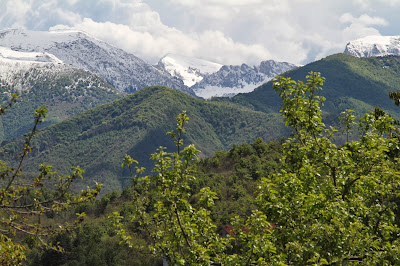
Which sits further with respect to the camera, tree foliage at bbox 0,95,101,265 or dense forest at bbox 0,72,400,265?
dense forest at bbox 0,72,400,265

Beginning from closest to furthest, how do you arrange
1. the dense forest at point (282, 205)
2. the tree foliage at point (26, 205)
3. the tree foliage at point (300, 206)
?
the tree foliage at point (26, 205) → the dense forest at point (282, 205) → the tree foliage at point (300, 206)

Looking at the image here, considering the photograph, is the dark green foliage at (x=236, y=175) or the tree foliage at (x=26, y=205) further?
the dark green foliage at (x=236, y=175)

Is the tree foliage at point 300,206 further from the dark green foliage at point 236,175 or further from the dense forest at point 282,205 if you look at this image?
the dark green foliage at point 236,175

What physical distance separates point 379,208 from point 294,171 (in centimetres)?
353

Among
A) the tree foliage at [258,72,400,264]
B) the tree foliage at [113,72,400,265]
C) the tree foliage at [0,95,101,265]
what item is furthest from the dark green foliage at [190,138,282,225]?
the tree foliage at [0,95,101,265]

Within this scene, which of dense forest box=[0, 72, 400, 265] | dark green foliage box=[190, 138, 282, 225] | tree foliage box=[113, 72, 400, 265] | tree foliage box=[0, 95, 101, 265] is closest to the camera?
tree foliage box=[0, 95, 101, 265]

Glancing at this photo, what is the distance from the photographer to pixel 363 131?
2009 cm

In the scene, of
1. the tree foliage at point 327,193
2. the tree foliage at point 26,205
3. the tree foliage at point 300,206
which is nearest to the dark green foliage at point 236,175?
the tree foliage at point 327,193

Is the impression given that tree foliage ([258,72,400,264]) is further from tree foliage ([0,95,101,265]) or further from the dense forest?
tree foliage ([0,95,101,265])

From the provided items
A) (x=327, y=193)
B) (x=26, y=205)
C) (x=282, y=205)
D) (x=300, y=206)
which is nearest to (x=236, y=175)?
(x=327, y=193)

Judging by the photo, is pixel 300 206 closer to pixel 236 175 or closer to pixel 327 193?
pixel 327 193

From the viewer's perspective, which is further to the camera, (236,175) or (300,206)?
(236,175)

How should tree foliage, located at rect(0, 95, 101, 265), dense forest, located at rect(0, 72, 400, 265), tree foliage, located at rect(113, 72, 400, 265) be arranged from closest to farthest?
tree foliage, located at rect(0, 95, 101, 265) < dense forest, located at rect(0, 72, 400, 265) < tree foliage, located at rect(113, 72, 400, 265)

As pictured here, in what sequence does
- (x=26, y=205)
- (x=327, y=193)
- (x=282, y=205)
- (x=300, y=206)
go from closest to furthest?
1. (x=26, y=205)
2. (x=282, y=205)
3. (x=300, y=206)
4. (x=327, y=193)
